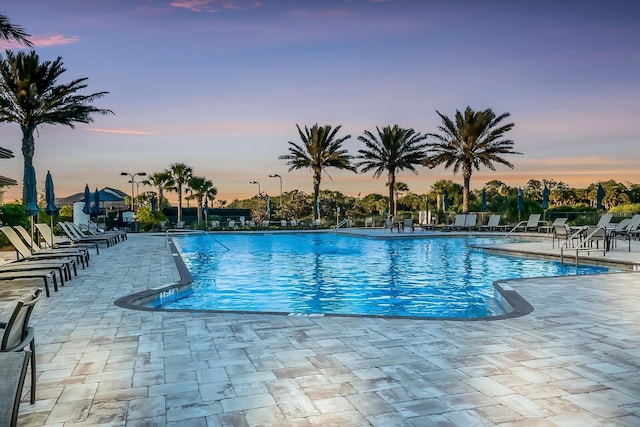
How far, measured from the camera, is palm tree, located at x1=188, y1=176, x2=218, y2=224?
45281mm

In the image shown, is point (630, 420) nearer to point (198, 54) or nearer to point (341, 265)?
point (341, 265)

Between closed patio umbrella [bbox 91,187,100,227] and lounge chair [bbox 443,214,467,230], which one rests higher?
closed patio umbrella [bbox 91,187,100,227]

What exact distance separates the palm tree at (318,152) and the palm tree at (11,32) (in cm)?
2241

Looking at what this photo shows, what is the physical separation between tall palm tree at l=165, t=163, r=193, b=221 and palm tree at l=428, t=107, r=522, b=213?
24.4 metres

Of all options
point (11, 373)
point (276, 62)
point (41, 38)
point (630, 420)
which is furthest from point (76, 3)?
point (630, 420)

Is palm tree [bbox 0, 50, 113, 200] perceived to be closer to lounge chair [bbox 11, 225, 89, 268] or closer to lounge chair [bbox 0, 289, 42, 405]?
lounge chair [bbox 11, 225, 89, 268]

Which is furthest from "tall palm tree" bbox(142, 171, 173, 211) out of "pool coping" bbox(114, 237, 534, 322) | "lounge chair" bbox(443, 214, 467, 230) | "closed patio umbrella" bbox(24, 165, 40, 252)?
"pool coping" bbox(114, 237, 534, 322)

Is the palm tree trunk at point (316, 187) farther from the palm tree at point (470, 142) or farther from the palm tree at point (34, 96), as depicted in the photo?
the palm tree at point (34, 96)

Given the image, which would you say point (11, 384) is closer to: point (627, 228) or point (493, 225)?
point (627, 228)

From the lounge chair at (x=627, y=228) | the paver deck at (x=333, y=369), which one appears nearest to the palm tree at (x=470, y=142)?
the lounge chair at (x=627, y=228)

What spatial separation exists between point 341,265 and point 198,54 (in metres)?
9.62

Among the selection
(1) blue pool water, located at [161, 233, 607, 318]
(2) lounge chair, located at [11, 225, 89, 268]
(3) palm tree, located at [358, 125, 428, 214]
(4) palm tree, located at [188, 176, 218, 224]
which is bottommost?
(1) blue pool water, located at [161, 233, 607, 318]

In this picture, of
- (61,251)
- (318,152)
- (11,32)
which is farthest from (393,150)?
(61,251)

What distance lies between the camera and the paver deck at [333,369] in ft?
9.65
